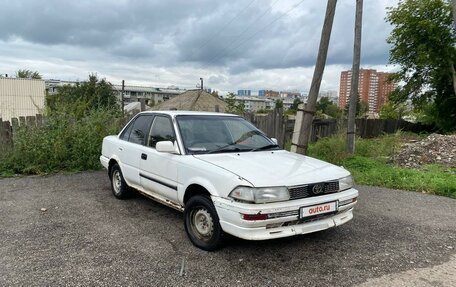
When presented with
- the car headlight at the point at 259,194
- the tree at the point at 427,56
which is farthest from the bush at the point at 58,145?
the tree at the point at 427,56

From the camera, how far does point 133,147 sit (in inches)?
217

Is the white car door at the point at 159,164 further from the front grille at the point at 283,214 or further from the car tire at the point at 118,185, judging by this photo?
the front grille at the point at 283,214

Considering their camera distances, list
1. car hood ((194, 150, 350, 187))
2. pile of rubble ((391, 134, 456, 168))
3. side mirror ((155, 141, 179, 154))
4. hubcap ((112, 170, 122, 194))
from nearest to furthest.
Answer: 1. car hood ((194, 150, 350, 187))
2. side mirror ((155, 141, 179, 154))
3. hubcap ((112, 170, 122, 194))
4. pile of rubble ((391, 134, 456, 168))

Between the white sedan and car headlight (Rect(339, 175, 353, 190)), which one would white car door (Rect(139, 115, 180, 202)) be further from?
car headlight (Rect(339, 175, 353, 190))

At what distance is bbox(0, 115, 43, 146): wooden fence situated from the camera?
8.68m

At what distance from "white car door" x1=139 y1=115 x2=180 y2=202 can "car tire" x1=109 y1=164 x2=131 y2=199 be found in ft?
2.81

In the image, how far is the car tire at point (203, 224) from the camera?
3801 millimetres

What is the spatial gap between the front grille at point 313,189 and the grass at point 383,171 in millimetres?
4430

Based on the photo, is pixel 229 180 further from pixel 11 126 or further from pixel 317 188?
pixel 11 126

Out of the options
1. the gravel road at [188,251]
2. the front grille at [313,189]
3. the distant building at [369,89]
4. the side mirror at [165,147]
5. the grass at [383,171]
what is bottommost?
the gravel road at [188,251]

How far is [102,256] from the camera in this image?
150 inches

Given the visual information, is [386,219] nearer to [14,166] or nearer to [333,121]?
[14,166]

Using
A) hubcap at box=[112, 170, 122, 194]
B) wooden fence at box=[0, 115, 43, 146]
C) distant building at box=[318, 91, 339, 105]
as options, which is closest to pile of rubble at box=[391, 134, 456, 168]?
hubcap at box=[112, 170, 122, 194]

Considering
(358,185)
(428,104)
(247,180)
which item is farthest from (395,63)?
(247,180)
